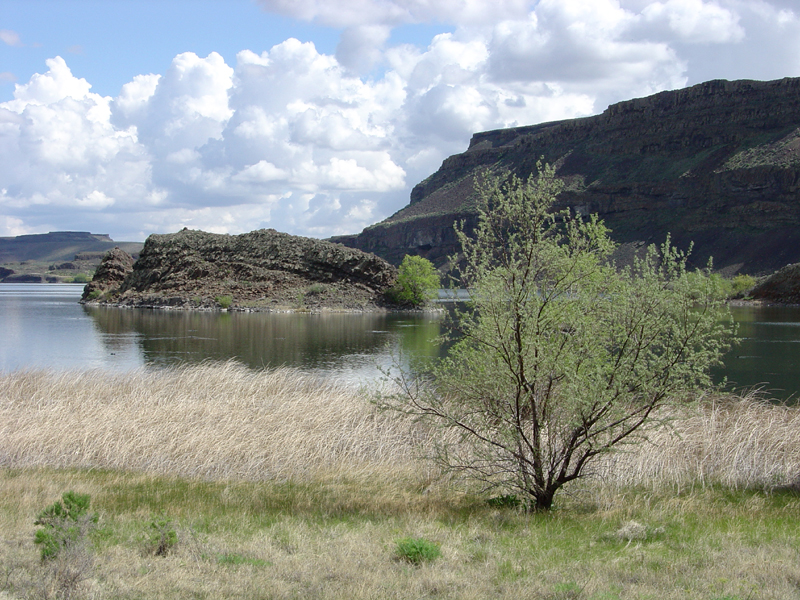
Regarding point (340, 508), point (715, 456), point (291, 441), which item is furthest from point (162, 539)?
point (715, 456)

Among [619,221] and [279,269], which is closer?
[279,269]

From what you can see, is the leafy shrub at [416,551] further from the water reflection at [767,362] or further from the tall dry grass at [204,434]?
the water reflection at [767,362]

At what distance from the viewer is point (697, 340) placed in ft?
27.7

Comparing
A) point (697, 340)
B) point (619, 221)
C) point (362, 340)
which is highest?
point (619, 221)

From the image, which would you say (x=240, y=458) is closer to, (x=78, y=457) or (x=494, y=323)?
(x=78, y=457)

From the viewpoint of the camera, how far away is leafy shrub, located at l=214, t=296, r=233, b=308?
85.3m

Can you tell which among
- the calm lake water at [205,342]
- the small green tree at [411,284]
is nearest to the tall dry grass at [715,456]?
the calm lake water at [205,342]

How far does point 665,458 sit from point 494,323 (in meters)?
5.62

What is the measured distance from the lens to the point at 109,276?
106188mm

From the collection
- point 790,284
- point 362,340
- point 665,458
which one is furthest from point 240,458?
point 790,284

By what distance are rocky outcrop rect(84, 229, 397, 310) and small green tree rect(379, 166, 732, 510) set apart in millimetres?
78723

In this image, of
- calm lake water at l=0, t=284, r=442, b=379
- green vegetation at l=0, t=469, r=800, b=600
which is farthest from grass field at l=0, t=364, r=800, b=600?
calm lake water at l=0, t=284, r=442, b=379

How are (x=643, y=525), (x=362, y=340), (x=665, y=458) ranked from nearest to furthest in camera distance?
1. (x=643, y=525)
2. (x=665, y=458)
3. (x=362, y=340)

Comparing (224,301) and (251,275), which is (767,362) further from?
(251,275)
